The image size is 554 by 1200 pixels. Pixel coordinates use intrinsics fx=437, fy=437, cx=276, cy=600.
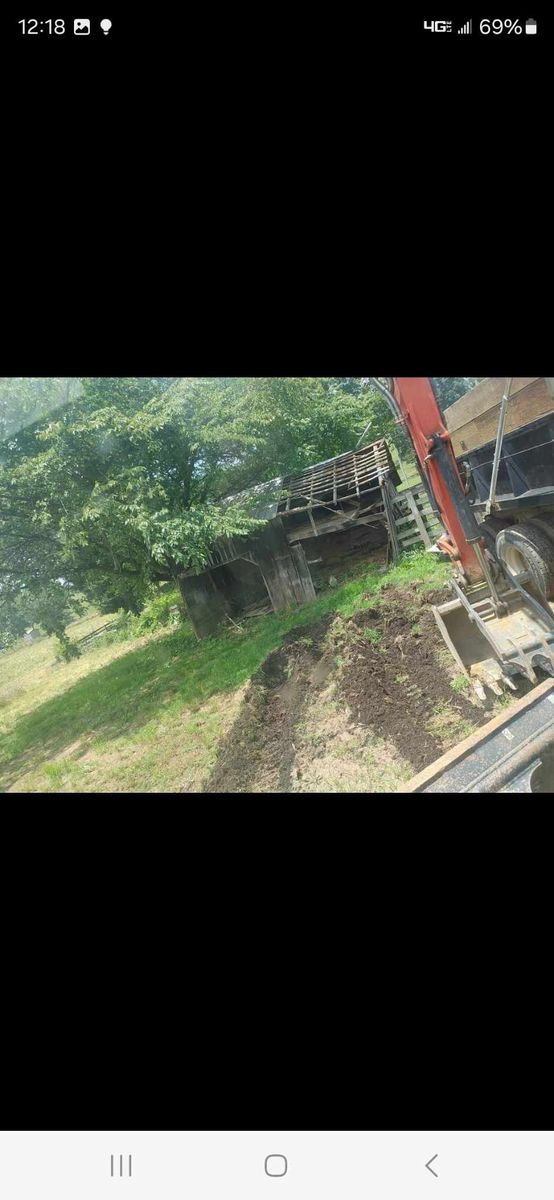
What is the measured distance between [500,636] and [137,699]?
3.87 metres

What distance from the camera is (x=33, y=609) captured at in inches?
183

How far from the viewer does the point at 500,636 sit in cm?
241

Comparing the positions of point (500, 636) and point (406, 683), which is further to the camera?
point (406, 683)

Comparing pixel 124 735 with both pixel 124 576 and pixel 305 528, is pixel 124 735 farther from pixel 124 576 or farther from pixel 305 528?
pixel 305 528

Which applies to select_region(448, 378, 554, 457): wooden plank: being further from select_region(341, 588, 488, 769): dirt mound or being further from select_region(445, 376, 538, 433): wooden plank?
select_region(341, 588, 488, 769): dirt mound

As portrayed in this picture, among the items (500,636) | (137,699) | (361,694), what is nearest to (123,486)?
(137,699)

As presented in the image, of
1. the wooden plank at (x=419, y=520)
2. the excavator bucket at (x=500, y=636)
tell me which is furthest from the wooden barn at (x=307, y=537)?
the excavator bucket at (x=500, y=636)

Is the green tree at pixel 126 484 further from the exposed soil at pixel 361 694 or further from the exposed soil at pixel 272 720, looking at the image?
the exposed soil at pixel 361 694

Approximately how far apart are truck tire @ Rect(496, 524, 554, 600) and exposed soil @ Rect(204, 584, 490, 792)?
0.84 meters

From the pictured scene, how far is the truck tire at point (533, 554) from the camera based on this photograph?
2.22 metres

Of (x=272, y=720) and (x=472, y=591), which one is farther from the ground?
(x=472, y=591)

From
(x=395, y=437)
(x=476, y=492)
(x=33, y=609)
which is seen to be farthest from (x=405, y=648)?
(x=395, y=437)

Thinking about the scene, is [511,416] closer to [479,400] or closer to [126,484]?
[479,400]

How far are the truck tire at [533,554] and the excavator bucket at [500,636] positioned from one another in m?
0.09
